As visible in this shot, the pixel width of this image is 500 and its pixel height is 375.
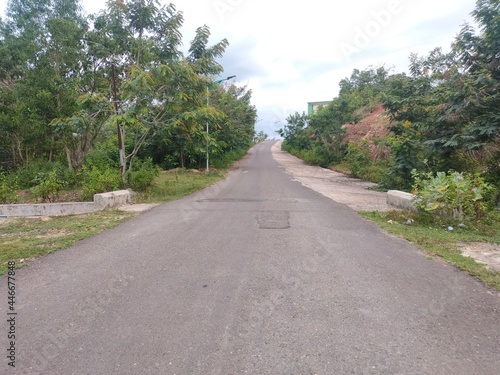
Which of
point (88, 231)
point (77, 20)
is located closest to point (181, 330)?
point (88, 231)

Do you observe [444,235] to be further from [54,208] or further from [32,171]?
[32,171]

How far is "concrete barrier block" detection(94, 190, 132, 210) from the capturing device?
8422mm

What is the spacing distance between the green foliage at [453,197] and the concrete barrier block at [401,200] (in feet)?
2.52

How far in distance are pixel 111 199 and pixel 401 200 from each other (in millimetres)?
8032

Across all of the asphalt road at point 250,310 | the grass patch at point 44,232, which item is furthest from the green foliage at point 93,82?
the asphalt road at point 250,310

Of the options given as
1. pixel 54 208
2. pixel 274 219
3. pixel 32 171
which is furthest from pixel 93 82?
pixel 274 219

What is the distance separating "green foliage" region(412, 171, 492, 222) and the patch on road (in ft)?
9.82

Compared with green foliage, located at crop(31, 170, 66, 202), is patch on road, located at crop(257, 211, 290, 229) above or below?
below

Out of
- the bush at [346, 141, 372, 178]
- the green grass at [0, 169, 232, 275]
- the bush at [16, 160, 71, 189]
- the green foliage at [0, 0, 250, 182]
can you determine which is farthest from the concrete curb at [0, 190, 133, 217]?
the bush at [346, 141, 372, 178]

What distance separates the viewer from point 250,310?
3.02 metres

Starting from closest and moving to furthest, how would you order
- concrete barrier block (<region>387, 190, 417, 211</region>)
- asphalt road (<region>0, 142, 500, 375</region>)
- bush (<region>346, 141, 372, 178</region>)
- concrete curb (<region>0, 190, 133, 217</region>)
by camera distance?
asphalt road (<region>0, 142, 500, 375</region>) < concrete barrier block (<region>387, 190, 417, 211</region>) < concrete curb (<region>0, 190, 133, 217</region>) < bush (<region>346, 141, 372, 178</region>)

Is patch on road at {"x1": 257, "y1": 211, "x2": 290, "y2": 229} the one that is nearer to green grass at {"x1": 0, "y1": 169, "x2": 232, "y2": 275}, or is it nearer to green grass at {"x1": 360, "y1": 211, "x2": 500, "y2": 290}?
green grass at {"x1": 360, "y1": 211, "x2": 500, "y2": 290}

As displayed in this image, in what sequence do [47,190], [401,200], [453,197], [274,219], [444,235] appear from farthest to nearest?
[47,190] → [401,200] → [274,219] → [453,197] → [444,235]

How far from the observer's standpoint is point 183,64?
380 inches
